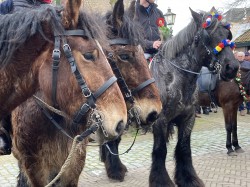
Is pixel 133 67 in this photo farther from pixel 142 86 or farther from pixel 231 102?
pixel 231 102

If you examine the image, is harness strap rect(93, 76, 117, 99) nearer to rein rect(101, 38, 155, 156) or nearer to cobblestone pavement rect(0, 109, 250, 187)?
rein rect(101, 38, 155, 156)

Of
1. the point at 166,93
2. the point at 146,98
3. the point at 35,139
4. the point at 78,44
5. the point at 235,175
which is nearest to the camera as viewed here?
the point at 78,44

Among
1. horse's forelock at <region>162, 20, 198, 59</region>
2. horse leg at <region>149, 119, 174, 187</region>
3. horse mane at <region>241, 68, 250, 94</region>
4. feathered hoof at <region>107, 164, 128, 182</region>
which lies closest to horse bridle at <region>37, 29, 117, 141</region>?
horse leg at <region>149, 119, 174, 187</region>

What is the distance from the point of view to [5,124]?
3393mm

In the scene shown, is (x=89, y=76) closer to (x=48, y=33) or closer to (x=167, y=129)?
(x=48, y=33)

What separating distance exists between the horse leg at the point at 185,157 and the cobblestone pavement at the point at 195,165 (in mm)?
657

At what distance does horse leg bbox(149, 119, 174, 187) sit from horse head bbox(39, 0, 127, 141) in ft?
8.66

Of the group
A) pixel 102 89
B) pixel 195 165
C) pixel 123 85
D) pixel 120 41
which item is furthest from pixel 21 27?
pixel 195 165

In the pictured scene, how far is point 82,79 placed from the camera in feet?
6.55

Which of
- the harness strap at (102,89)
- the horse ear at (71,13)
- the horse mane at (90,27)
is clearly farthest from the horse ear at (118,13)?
the harness strap at (102,89)

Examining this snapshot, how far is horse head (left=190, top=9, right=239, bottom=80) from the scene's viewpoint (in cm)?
491

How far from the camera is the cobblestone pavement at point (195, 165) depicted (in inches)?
219

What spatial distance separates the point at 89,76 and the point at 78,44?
0.24m

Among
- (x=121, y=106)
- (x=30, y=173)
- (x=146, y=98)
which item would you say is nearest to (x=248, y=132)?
(x=146, y=98)
